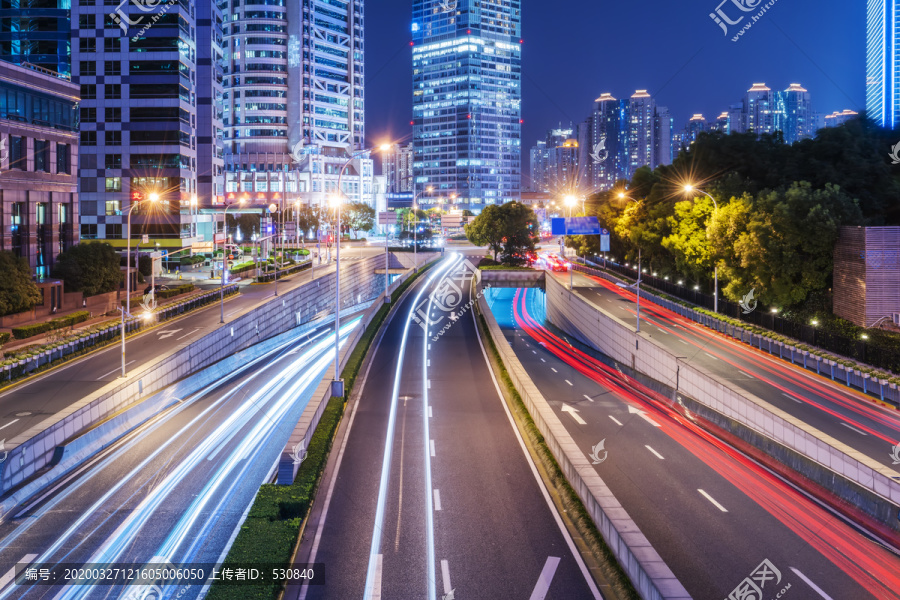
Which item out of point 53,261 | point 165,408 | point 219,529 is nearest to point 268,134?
point 53,261

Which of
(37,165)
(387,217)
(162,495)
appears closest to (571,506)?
(162,495)

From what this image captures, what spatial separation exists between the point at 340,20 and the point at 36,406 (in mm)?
173283

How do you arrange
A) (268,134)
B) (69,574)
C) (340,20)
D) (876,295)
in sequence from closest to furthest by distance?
(69,574) < (876,295) < (268,134) < (340,20)

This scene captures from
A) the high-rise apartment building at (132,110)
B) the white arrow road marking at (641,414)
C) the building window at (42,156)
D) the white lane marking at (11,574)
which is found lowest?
the white lane marking at (11,574)

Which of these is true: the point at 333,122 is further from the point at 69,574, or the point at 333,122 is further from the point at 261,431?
Result: the point at 69,574

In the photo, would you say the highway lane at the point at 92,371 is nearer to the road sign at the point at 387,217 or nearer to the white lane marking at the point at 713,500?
the road sign at the point at 387,217

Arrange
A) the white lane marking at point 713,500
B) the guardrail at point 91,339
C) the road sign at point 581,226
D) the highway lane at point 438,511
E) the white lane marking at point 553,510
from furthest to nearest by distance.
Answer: the road sign at point 581,226
the guardrail at point 91,339
the white lane marking at point 713,500
the highway lane at point 438,511
the white lane marking at point 553,510

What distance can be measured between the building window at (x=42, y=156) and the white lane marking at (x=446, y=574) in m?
61.9

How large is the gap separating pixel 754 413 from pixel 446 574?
54.1 ft

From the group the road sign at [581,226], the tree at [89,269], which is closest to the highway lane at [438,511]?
the tree at [89,269]

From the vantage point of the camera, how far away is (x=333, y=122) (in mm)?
183000

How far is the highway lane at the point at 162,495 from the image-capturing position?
722 inches

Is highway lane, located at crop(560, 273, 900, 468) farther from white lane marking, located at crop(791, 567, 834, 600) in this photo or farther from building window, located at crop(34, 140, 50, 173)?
building window, located at crop(34, 140, 50, 173)

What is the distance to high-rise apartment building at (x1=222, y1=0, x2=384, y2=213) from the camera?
553 ft
